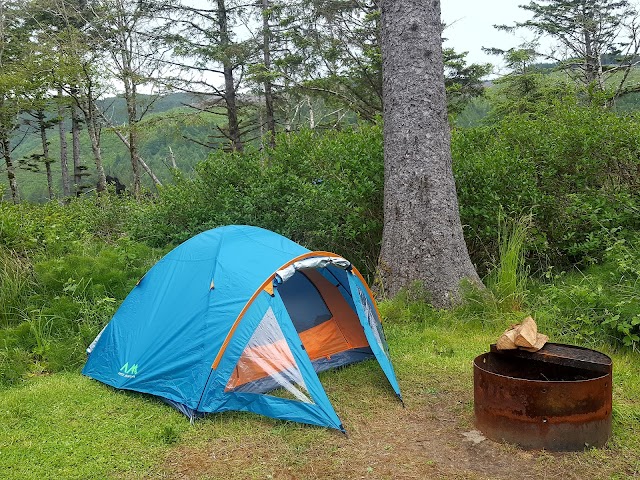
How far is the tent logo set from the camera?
4.56 meters

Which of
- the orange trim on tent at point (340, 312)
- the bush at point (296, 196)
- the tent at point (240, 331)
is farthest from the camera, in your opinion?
the bush at point (296, 196)

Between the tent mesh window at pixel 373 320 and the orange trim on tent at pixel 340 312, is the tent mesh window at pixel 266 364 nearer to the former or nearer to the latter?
the tent mesh window at pixel 373 320

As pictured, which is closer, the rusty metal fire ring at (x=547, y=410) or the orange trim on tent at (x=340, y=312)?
the rusty metal fire ring at (x=547, y=410)

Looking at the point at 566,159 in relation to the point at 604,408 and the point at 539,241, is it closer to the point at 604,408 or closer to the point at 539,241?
the point at 539,241

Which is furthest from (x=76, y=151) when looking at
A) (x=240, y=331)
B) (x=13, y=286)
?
(x=240, y=331)

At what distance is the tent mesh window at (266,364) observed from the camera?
4.11 m

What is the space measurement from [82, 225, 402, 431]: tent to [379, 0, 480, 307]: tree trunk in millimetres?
1181

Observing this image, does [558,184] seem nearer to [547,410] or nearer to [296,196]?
[296,196]

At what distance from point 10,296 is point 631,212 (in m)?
7.27

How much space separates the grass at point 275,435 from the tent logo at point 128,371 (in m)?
0.16

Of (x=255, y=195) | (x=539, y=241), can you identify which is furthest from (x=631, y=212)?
(x=255, y=195)

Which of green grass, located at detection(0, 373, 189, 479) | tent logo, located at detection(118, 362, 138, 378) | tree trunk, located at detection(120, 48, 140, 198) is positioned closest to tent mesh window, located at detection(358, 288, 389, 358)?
green grass, located at detection(0, 373, 189, 479)

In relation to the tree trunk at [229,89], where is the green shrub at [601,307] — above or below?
below

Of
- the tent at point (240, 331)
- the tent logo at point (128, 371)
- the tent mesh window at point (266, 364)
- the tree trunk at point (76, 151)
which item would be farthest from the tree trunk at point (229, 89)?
the tent mesh window at point (266, 364)
